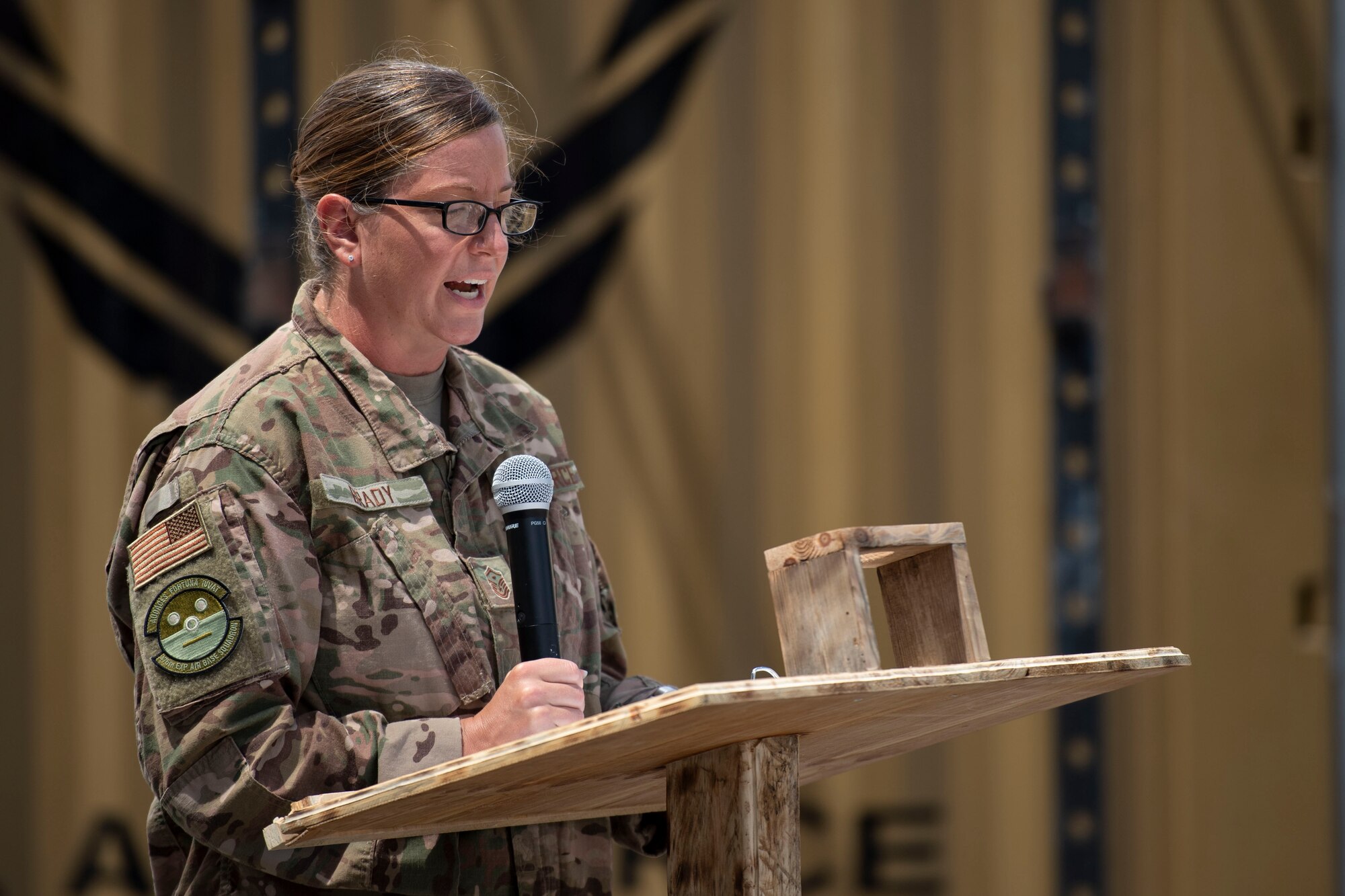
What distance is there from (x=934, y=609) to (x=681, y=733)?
1.43ft

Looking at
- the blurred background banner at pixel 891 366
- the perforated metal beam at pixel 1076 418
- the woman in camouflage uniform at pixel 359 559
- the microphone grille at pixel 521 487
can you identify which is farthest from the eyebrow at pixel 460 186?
the perforated metal beam at pixel 1076 418

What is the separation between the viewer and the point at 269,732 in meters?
1.18

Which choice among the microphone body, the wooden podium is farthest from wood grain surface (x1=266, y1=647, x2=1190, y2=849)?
the microphone body

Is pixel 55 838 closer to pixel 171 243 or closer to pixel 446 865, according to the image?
pixel 171 243

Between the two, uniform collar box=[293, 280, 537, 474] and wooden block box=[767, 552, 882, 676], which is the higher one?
uniform collar box=[293, 280, 537, 474]

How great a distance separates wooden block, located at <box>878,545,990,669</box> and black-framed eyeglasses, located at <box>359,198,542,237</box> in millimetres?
501

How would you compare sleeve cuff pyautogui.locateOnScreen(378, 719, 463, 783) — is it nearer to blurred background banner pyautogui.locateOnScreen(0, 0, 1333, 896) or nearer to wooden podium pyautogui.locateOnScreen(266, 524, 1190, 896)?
wooden podium pyautogui.locateOnScreen(266, 524, 1190, 896)

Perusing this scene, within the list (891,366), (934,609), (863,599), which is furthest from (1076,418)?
(863,599)

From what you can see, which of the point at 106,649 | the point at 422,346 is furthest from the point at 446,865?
the point at 106,649

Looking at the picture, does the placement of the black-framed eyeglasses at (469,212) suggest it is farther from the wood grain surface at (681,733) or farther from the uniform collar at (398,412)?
the wood grain surface at (681,733)

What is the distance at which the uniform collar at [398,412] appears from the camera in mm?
1364

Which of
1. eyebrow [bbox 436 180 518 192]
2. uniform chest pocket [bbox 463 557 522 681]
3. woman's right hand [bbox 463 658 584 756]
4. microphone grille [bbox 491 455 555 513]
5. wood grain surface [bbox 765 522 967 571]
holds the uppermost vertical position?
eyebrow [bbox 436 180 518 192]

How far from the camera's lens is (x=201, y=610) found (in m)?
1.19

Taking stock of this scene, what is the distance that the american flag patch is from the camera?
3.94ft
